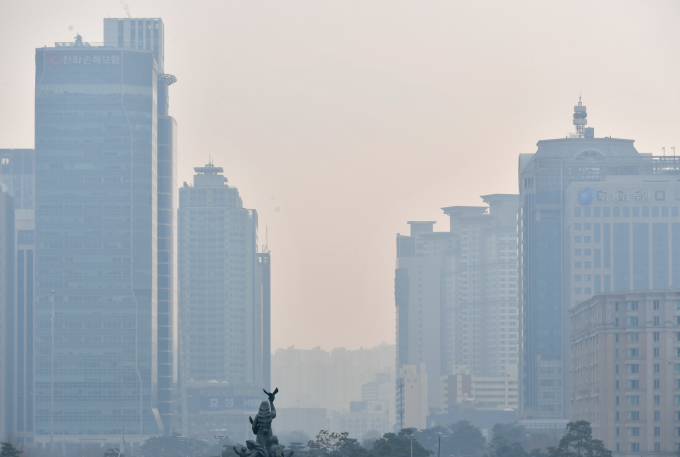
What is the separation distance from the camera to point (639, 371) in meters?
168

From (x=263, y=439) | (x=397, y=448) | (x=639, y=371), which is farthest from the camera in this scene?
(x=639, y=371)

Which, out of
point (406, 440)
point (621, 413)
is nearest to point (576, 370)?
point (621, 413)

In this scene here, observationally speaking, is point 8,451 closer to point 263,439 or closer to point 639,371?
point 639,371

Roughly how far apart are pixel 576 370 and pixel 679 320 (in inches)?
1153

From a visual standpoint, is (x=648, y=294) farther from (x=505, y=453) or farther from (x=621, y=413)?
(x=505, y=453)

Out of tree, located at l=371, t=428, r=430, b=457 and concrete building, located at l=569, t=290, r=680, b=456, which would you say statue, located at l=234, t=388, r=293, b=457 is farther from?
concrete building, located at l=569, t=290, r=680, b=456

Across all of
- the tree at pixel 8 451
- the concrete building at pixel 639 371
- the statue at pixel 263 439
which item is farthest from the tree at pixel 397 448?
the statue at pixel 263 439

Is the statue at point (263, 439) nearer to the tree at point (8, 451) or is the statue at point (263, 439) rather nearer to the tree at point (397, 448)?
the tree at point (8, 451)

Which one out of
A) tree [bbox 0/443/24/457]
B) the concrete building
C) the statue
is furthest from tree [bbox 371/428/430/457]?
the statue

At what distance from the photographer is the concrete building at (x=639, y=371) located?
545 ft

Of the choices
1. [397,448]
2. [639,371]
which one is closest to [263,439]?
[397,448]

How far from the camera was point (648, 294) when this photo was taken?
6570 inches

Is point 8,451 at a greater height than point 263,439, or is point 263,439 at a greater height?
point 263,439

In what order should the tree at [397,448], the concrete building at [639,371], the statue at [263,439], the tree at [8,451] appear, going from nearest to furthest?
the statue at [263,439]
the tree at [8,451]
the tree at [397,448]
the concrete building at [639,371]
